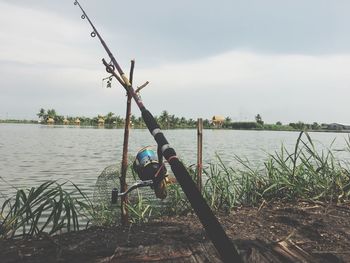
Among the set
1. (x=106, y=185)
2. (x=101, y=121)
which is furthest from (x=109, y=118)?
(x=106, y=185)

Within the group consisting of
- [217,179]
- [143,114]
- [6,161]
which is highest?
[143,114]

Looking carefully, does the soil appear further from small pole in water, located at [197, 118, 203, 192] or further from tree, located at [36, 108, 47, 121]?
tree, located at [36, 108, 47, 121]

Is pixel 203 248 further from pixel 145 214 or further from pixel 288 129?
pixel 288 129

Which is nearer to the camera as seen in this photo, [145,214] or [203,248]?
[203,248]

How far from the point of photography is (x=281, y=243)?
11.2ft

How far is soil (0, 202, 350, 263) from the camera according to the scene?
10.2 feet

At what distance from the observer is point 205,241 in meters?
3.37

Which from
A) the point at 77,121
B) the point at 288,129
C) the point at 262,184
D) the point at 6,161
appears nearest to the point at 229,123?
the point at 288,129

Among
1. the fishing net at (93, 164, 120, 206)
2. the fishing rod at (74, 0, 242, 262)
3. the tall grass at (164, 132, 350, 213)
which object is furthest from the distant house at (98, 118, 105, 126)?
the fishing rod at (74, 0, 242, 262)

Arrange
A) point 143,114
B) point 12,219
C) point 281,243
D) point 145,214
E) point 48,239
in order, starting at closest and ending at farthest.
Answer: point 143,114, point 281,243, point 48,239, point 12,219, point 145,214

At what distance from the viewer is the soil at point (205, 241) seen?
10.2 feet

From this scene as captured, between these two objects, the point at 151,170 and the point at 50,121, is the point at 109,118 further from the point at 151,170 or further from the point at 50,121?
the point at 151,170

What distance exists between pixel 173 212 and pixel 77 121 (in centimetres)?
10854

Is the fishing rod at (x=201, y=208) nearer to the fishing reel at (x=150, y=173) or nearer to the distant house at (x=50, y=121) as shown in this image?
the fishing reel at (x=150, y=173)
